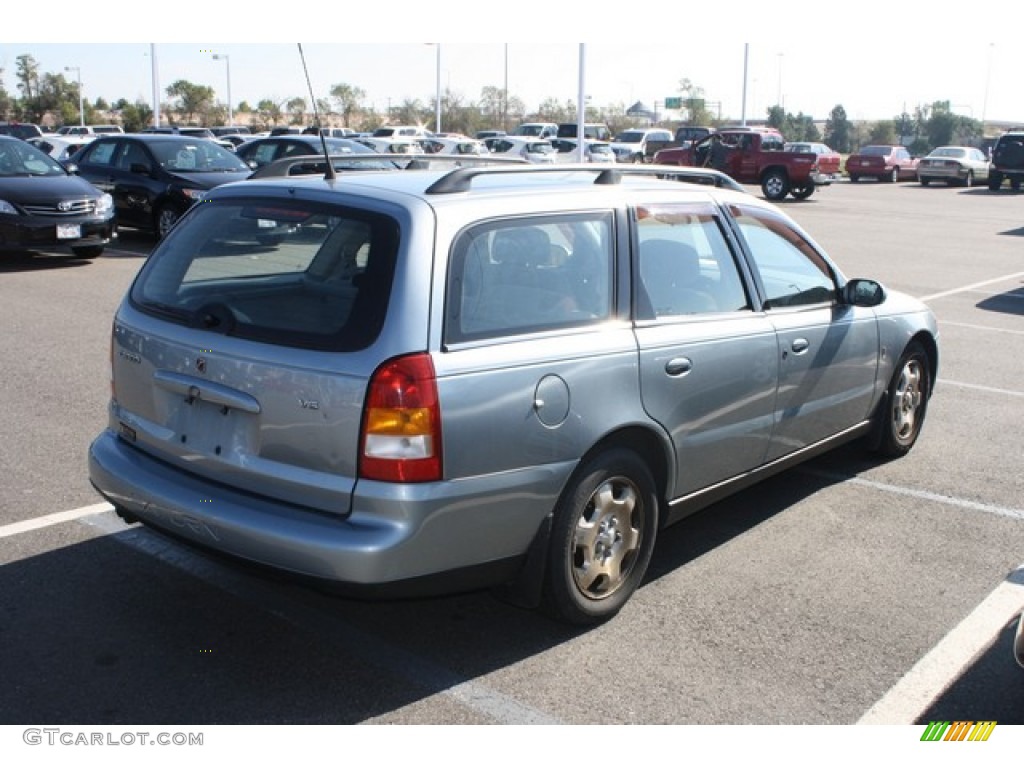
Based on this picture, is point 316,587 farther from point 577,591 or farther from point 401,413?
point 577,591

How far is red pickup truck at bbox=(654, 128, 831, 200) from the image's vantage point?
106 feet

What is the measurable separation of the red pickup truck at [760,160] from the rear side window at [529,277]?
28157 millimetres

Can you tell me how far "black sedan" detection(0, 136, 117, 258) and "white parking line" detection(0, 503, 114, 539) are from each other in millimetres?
9244

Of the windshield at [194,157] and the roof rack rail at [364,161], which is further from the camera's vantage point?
the windshield at [194,157]

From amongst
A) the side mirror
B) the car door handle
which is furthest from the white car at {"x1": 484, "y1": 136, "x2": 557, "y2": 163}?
Result: the car door handle

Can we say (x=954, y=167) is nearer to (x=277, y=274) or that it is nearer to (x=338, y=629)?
(x=277, y=274)

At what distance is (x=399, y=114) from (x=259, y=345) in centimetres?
8929

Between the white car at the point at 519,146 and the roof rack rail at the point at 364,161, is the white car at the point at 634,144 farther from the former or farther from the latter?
the roof rack rail at the point at 364,161

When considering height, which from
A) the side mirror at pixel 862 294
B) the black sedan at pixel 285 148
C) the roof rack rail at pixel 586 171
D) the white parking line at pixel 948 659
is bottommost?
the white parking line at pixel 948 659

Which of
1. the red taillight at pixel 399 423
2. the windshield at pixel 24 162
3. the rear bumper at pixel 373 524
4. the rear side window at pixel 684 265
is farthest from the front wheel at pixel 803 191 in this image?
the red taillight at pixel 399 423

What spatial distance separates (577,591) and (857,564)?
1.58 meters

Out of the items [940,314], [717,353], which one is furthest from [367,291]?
[940,314]

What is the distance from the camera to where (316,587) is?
361cm

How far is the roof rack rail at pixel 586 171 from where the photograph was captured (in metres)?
4.02
